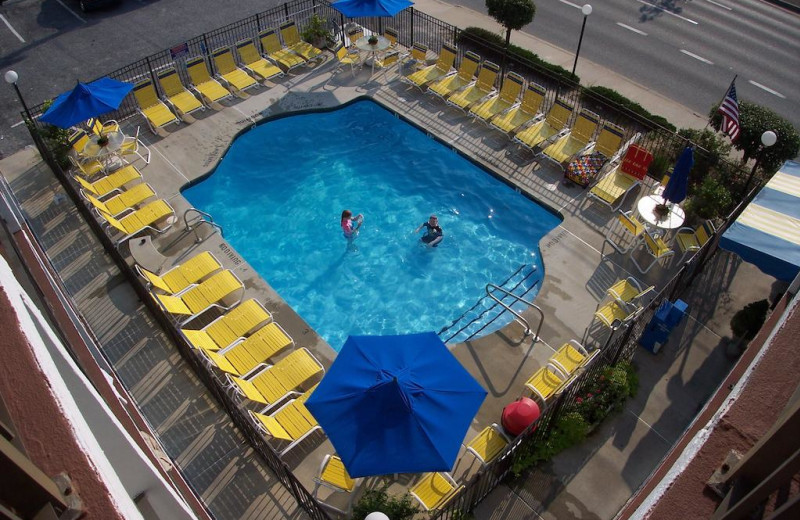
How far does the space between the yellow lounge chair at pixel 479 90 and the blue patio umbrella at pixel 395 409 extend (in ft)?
37.0

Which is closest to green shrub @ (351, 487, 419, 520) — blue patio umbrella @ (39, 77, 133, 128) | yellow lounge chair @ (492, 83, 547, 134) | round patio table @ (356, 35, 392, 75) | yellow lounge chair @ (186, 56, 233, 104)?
yellow lounge chair @ (492, 83, 547, 134)

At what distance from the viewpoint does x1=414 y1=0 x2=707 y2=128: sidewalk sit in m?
20.5

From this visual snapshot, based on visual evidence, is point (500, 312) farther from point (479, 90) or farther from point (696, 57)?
point (696, 57)

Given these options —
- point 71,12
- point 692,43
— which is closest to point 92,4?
point 71,12

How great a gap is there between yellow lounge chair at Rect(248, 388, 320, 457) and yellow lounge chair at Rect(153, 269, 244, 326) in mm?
3276

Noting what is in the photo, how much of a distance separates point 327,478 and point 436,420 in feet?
8.52

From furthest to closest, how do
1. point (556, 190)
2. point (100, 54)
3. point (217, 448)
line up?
point (100, 54) < point (556, 190) < point (217, 448)

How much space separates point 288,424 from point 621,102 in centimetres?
1530

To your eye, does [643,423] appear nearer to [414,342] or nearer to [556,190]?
[414,342]

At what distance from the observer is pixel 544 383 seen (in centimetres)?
1243

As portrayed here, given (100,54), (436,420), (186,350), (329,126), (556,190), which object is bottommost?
(436,420)

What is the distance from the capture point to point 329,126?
20.5m

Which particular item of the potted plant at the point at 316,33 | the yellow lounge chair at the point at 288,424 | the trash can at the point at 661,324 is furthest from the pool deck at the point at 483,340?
the potted plant at the point at 316,33

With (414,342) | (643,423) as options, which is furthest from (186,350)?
(643,423)
